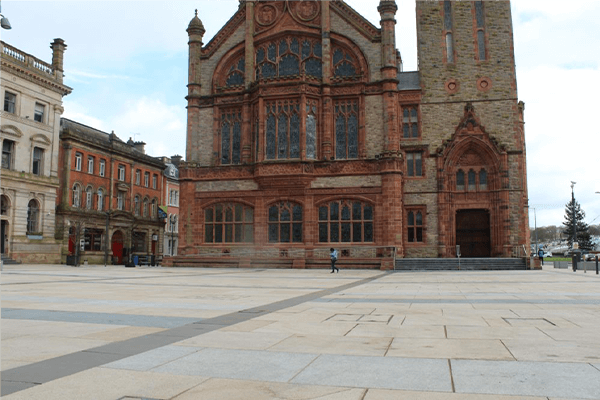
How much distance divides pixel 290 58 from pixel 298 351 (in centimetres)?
3589

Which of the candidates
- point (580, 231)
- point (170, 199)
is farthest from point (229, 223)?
point (580, 231)

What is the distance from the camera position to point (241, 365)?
5.47 m

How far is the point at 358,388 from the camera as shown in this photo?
15.0 ft

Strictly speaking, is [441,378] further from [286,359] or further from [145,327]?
[145,327]

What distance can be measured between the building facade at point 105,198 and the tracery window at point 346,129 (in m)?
20.2

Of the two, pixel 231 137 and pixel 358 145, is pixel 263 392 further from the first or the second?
pixel 231 137

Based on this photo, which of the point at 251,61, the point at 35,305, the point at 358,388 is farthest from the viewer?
the point at 251,61

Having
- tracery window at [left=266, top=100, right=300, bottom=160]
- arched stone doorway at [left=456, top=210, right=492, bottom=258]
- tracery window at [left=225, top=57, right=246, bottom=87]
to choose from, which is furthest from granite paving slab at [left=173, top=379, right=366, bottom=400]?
tracery window at [left=225, top=57, right=246, bottom=87]

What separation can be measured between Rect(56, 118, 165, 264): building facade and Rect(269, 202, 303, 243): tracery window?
1419 centimetres

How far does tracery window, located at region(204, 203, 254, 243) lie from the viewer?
126 feet

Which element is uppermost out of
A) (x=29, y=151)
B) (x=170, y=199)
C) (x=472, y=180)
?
(x=29, y=151)

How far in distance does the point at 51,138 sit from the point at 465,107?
35.3 m

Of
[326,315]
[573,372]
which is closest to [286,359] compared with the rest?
[573,372]

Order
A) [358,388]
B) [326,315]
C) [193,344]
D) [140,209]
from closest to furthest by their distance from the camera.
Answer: [358,388] < [193,344] < [326,315] < [140,209]
